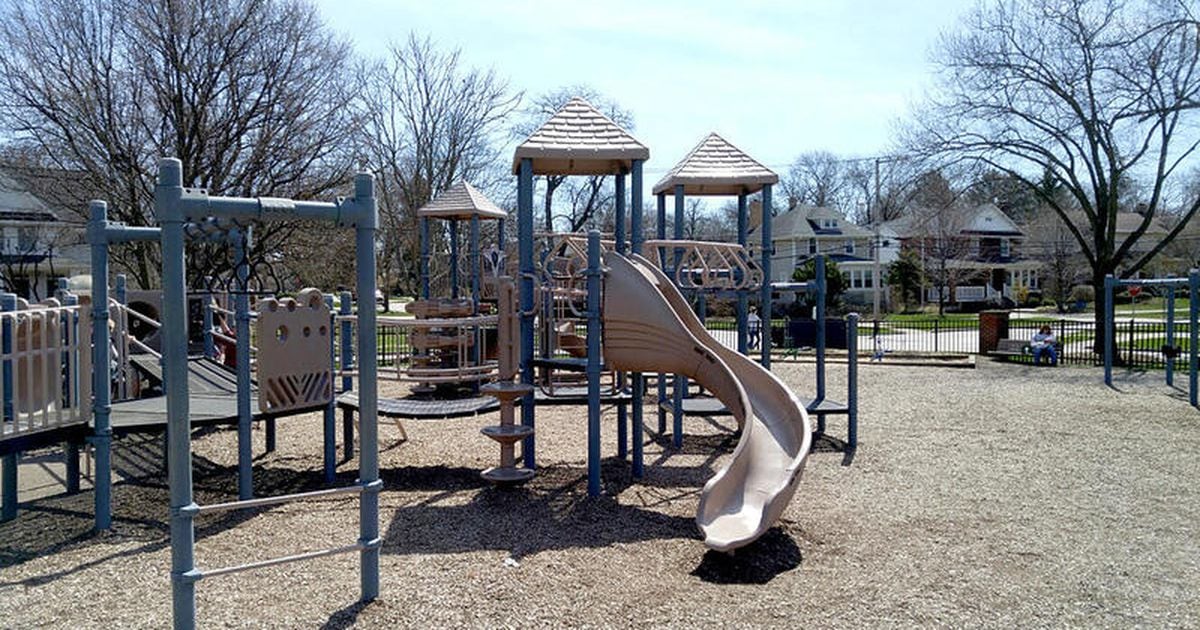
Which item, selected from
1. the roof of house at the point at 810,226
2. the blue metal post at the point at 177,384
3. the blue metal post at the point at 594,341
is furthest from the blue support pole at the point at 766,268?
the roof of house at the point at 810,226

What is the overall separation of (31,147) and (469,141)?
16.0 meters

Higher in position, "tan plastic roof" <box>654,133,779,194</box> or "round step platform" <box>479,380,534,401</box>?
"tan plastic roof" <box>654,133,779,194</box>

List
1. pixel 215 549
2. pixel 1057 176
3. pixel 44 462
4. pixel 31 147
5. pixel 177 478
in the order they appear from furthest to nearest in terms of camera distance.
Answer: pixel 1057 176
pixel 31 147
pixel 44 462
pixel 215 549
pixel 177 478

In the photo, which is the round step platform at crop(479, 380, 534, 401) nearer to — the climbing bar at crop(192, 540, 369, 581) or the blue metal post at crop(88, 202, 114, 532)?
the climbing bar at crop(192, 540, 369, 581)

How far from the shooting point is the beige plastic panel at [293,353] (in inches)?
230

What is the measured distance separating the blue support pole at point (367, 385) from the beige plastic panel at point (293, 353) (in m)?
1.52

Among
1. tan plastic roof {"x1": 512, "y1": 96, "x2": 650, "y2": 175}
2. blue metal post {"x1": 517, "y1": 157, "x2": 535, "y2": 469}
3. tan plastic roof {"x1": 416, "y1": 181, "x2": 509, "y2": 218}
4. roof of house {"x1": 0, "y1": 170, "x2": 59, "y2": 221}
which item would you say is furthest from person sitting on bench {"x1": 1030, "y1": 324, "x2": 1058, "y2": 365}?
roof of house {"x1": 0, "y1": 170, "x2": 59, "y2": 221}

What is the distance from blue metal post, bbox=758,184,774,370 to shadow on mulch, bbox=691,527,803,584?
405cm

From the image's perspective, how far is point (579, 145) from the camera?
7762mm

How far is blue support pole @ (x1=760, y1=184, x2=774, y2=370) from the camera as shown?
9.45 m

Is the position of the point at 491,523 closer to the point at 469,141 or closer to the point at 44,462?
the point at 44,462

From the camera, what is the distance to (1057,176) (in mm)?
20891

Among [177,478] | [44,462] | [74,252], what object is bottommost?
[44,462]

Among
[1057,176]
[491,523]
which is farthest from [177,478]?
[1057,176]
